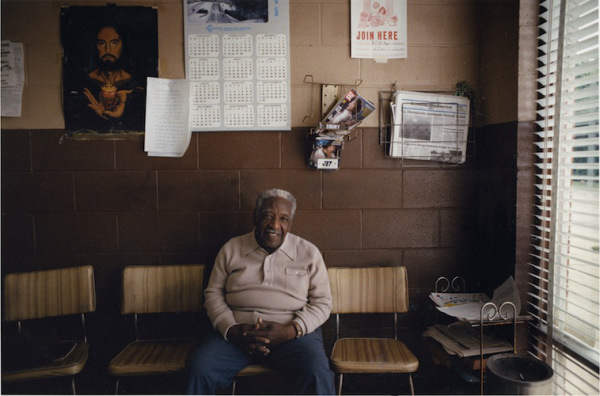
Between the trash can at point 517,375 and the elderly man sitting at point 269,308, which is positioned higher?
the elderly man sitting at point 269,308

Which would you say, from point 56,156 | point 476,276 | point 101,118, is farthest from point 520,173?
point 56,156

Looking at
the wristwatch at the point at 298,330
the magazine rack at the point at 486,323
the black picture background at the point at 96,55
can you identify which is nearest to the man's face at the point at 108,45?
the black picture background at the point at 96,55

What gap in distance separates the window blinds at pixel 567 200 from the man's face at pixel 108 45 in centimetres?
229

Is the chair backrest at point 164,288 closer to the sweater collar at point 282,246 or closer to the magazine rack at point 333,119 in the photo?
the sweater collar at point 282,246

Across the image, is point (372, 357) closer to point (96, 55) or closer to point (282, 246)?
point (282, 246)

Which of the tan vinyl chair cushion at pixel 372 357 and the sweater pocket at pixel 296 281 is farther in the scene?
the sweater pocket at pixel 296 281

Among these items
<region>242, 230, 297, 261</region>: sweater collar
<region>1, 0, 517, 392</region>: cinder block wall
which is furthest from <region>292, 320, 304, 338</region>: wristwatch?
<region>1, 0, 517, 392</region>: cinder block wall

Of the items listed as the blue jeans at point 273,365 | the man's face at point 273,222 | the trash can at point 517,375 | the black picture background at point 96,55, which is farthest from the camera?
the black picture background at point 96,55

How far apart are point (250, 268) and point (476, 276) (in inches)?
54.9

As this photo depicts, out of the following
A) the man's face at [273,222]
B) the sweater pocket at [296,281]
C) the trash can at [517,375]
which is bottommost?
the trash can at [517,375]

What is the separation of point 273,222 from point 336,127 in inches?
25.3

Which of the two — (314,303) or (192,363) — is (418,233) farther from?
(192,363)

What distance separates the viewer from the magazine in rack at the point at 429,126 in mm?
2375

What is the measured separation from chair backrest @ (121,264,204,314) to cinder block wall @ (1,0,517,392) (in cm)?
14
